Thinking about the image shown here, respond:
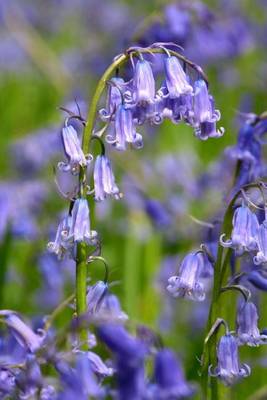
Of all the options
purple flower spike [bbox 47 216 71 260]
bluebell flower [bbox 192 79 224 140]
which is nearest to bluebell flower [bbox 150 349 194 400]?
purple flower spike [bbox 47 216 71 260]

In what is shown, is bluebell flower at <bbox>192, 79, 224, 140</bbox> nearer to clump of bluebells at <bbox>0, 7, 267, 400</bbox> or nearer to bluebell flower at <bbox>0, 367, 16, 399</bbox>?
clump of bluebells at <bbox>0, 7, 267, 400</bbox>

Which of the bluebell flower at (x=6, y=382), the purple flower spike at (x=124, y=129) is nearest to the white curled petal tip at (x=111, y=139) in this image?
the purple flower spike at (x=124, y=129)

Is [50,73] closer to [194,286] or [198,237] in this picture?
[198,237]

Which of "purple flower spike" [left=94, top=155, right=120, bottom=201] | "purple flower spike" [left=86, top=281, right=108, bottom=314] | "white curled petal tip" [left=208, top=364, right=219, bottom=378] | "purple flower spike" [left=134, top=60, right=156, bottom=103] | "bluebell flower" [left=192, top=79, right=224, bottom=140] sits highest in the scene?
"purple flower spike" [left=134, top=60, right=156, bottom=103]

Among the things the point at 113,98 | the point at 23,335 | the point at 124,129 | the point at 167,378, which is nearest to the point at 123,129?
the point at 124,129

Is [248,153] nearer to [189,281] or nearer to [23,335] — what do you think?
[189,281]

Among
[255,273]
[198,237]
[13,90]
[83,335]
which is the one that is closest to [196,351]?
[198,237]
